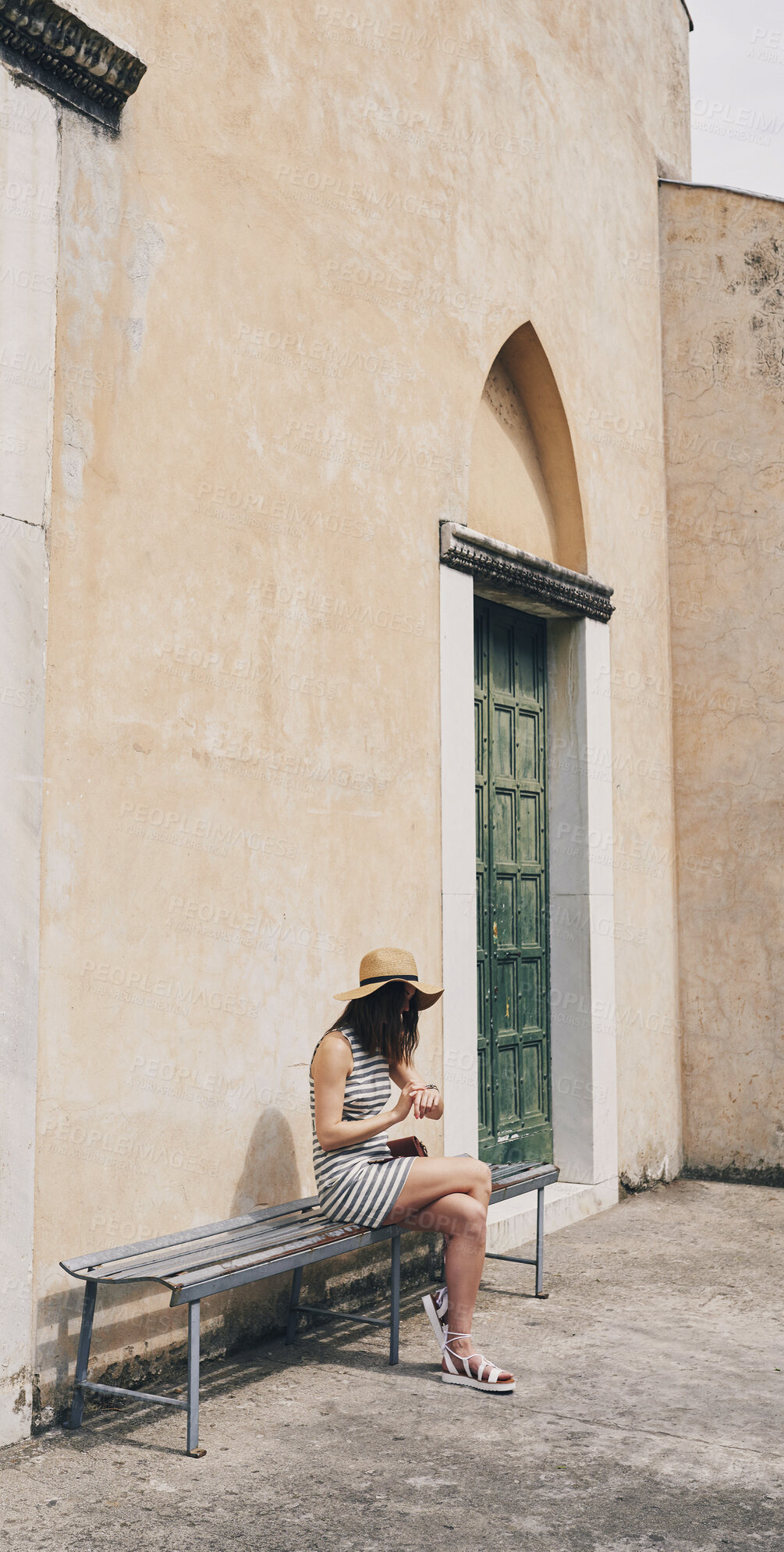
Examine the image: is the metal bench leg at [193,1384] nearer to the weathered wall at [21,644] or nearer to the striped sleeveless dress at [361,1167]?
the weathered wall at [21,644]

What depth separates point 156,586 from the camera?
14.4 feet

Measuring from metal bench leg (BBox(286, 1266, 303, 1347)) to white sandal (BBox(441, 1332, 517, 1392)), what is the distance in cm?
59

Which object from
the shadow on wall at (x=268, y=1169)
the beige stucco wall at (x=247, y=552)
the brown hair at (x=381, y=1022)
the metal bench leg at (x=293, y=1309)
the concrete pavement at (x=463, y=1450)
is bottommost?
the concrete pavement at (x=463, y=1450)

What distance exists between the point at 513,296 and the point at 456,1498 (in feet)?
17.4

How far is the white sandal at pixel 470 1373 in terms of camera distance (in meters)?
4.22

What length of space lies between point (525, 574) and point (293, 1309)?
355 cm

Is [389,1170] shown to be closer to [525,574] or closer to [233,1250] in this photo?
[233,1250]

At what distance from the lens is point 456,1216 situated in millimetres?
4328

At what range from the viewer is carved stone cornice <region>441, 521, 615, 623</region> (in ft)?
19.6

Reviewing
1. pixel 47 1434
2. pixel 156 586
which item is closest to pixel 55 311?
pixel 156 586

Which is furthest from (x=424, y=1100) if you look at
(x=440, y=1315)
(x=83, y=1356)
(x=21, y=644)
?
(x=21, y=644)

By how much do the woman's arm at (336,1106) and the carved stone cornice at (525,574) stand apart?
7.98 ft

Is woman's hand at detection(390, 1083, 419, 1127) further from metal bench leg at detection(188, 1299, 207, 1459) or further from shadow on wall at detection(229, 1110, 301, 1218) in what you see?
metal bench leg at detection(188, 1299, 207, 1459)

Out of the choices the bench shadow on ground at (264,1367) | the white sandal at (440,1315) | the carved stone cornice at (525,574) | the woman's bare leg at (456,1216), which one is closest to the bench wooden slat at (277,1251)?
the woman's bare leg at (456,1216)
